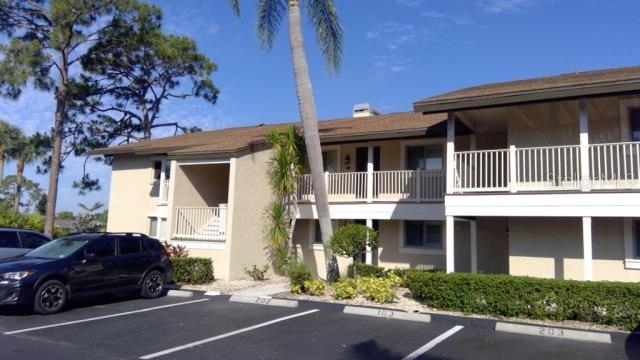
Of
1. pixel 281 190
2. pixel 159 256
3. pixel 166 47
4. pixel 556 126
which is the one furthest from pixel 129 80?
pixel 556 126

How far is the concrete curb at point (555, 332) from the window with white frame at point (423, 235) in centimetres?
735

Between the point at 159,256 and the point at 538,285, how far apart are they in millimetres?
9379

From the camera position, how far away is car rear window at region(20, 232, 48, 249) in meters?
14.5

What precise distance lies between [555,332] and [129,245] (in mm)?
9916

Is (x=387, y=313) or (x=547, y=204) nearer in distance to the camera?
(x=387, y=313)

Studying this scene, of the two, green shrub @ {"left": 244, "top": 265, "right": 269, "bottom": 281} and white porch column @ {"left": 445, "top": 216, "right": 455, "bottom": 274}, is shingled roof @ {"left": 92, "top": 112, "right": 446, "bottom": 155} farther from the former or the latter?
white porch column @ {"left": 445, "top": 216, "right": 455, "bottom": 274}

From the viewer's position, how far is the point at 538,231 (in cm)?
1343

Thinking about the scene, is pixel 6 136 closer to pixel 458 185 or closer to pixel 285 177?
pixel 285 177

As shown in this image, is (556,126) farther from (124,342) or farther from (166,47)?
(166,47)

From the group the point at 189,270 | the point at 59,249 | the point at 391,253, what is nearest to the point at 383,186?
the point at 391,253

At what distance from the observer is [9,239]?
1421 centimetres

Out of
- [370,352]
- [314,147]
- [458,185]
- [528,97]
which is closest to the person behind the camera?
[370,352]

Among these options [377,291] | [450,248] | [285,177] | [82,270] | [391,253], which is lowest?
[377,291]

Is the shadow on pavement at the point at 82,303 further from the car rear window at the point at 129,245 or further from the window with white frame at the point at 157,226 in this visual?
the window with white frame at the point at 157,226
